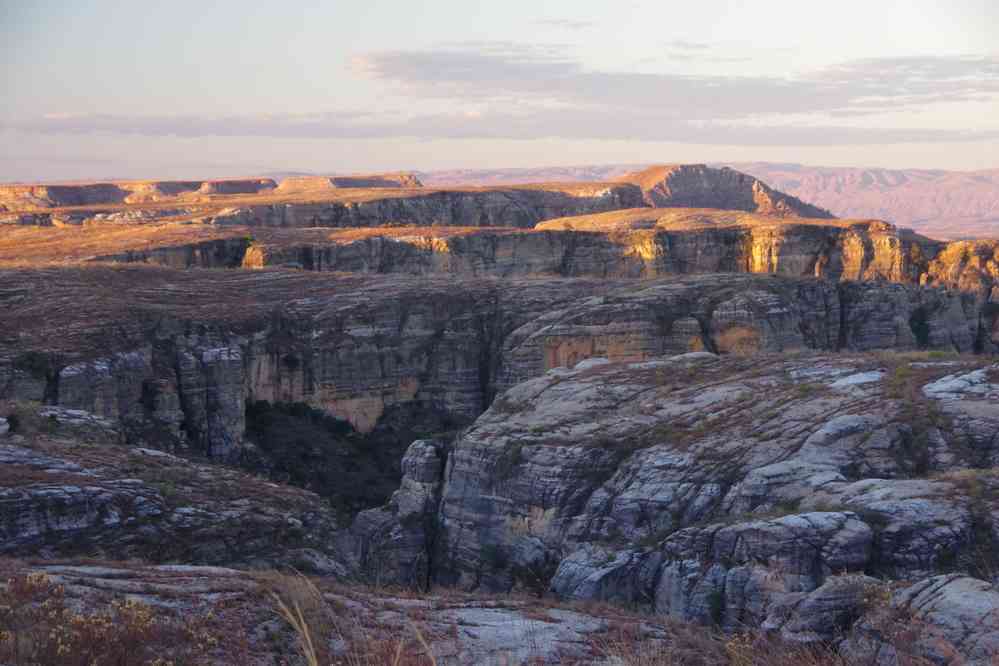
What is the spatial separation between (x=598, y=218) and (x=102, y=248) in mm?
38360

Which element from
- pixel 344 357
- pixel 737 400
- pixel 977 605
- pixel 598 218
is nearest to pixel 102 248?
pixel 344 357

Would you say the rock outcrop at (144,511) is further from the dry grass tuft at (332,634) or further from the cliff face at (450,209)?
the cliff face at (450,209)

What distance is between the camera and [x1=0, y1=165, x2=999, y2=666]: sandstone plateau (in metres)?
11.0

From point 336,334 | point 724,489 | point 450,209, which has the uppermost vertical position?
point 450,209

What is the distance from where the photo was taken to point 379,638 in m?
10.3

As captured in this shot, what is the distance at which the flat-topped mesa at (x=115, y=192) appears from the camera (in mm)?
105750

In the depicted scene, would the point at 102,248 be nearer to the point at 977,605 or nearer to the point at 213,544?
the point at 213,544

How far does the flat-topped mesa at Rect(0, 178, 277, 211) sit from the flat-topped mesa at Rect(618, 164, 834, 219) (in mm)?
44013

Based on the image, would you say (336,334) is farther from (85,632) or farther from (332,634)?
(85,632)

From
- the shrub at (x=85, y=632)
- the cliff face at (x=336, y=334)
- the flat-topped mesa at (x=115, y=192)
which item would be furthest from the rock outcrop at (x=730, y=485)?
the flat-topped mesa at (x=115, y=192)

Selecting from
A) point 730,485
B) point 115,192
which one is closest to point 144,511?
point 730,485

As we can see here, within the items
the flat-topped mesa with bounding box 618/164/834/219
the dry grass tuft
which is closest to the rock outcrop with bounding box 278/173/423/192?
the flat-topped mesa with bounding box 618/164/834/219

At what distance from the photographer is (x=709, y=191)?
112 metres

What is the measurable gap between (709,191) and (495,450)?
92.0m
